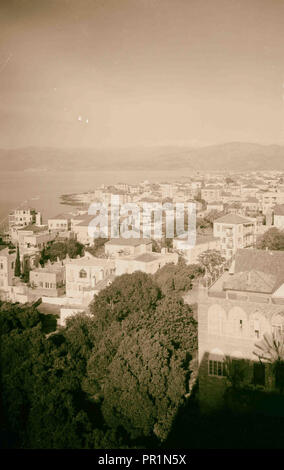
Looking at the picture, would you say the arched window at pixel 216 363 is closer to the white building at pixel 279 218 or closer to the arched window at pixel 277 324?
the arched window at pixel 277 324

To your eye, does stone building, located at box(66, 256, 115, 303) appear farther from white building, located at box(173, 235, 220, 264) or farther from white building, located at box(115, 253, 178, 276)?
white building, located at box(173, 235, 220, 264)

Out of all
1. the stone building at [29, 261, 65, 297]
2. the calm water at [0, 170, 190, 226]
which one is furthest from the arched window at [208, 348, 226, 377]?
the stone building at [29, 261, 65, 297]

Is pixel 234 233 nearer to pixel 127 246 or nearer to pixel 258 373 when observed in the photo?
pixel 127 246

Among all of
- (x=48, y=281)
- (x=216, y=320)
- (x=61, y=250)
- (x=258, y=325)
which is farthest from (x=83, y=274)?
(x=258, y=325)

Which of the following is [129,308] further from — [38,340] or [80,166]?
[80,166]

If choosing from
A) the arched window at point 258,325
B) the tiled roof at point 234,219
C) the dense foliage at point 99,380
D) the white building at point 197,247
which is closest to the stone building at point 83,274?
A: the dense foliage at point 99,380

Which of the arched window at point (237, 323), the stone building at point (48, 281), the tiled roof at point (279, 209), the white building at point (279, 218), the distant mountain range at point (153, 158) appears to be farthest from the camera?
the tiled roof at point (279, 209)
